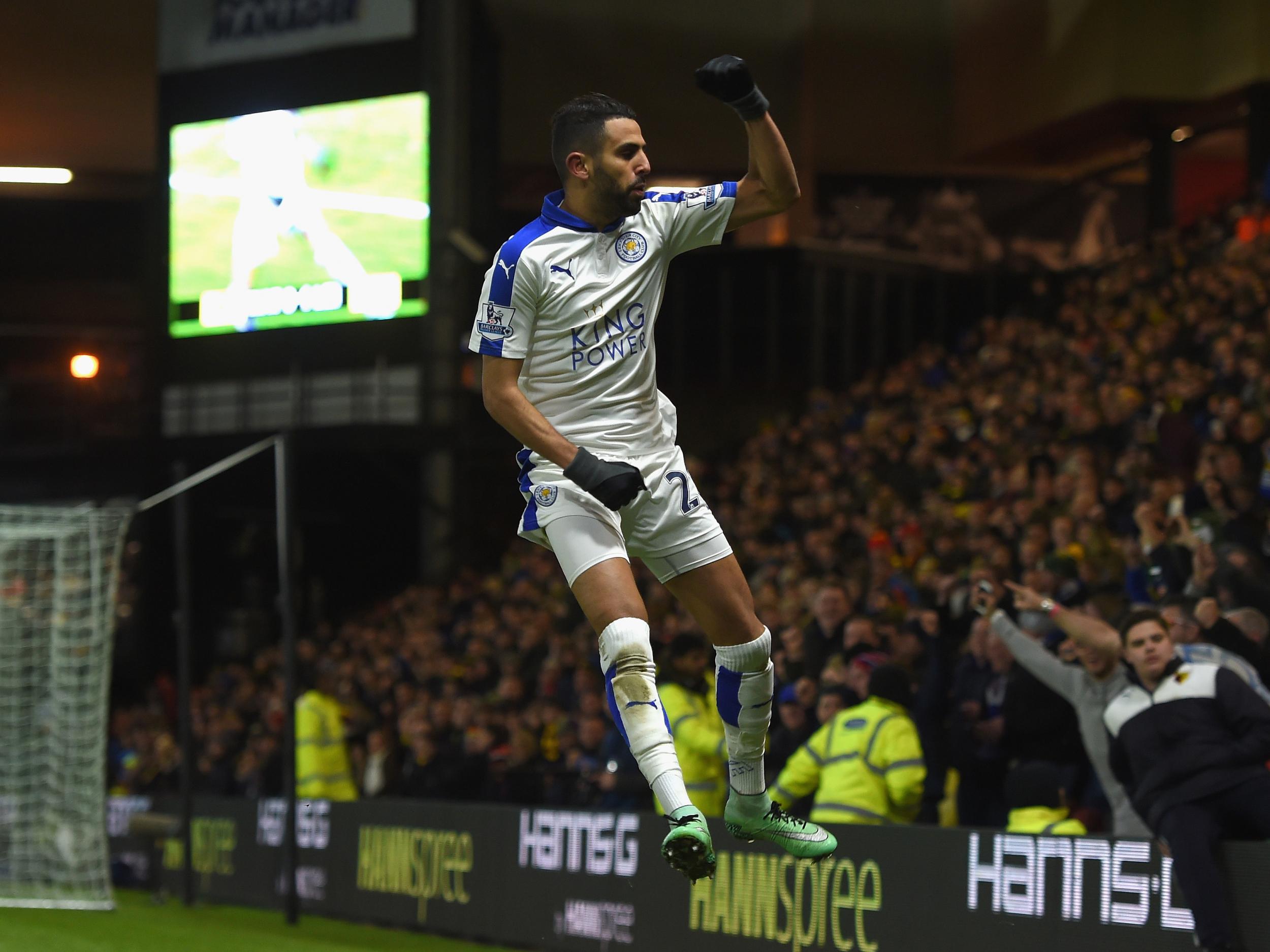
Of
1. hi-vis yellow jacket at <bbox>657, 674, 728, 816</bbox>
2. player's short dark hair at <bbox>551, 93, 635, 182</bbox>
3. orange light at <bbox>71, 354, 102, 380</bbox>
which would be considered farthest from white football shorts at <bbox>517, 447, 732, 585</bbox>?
orange light at <bbox>71, 354, 102, 380</bbox>

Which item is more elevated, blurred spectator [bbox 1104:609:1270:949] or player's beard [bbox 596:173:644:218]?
player's beard [bbox 596:173:644:218]

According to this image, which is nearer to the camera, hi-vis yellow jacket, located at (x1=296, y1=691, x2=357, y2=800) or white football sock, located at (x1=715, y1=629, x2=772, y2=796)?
white football sock, located at (x1=715, y1=629, x2=772, y2=796)

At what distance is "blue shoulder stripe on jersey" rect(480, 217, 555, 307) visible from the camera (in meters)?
5.37

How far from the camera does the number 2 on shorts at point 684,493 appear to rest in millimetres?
5582

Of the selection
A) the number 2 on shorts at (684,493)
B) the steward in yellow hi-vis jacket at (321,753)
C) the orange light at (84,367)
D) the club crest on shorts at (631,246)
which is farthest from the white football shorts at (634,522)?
the orange light at (84,367)

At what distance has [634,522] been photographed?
18.3ft

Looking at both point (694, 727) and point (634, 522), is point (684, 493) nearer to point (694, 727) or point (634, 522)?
point (634, 522)

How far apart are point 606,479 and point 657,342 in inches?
922

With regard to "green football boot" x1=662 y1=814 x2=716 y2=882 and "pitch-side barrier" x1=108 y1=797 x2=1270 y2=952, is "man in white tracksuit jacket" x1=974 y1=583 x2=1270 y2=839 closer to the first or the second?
"pitch-side barrier" x1=108 y1=797 x2=1270 y2=952

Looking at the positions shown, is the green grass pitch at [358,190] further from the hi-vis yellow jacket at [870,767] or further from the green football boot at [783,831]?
the green football boot at [783,831]

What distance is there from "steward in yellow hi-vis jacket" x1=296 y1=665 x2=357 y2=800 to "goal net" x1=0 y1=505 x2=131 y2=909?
5.84 ft

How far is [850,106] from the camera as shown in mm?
28484

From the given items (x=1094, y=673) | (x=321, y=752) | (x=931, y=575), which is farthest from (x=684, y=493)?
(x=321, y=752)

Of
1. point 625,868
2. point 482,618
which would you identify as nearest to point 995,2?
point 482,618
